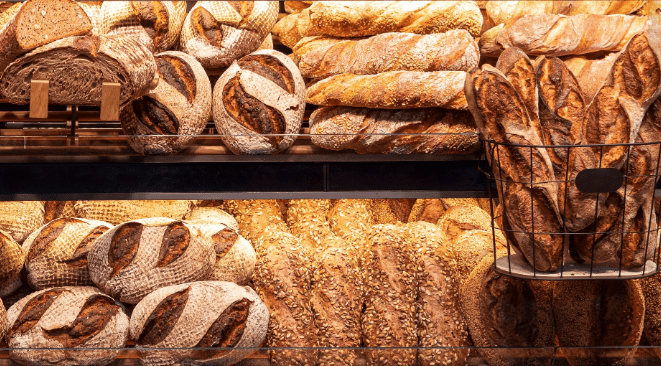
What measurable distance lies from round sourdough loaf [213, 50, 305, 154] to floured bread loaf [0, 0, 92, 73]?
387 mm

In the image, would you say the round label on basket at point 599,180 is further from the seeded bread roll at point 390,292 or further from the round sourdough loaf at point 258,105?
the round sourdough loaf at point 258,105

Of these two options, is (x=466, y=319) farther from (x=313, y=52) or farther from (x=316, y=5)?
(x=316, y=5)

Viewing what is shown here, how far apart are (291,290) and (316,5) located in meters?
0.82

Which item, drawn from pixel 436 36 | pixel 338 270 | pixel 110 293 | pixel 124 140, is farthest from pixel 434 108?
pixel 110 293

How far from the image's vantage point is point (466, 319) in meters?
1.54

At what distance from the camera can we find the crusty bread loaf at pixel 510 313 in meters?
1.47

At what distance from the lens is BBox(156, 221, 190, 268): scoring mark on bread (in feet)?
4.75

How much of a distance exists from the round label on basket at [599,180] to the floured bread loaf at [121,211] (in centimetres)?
111

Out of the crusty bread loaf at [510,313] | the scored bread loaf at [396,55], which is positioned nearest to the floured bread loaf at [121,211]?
the scored bread loaf at [396,55]

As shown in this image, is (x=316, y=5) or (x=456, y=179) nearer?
(x=456, y=179)

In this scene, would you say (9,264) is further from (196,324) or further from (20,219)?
(196,324)

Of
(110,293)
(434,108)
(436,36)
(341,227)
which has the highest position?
(436,36)

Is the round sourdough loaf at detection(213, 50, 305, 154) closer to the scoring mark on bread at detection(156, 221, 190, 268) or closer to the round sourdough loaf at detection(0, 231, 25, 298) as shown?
the scoring mark on bread at detection(156, 221, 190, 268)

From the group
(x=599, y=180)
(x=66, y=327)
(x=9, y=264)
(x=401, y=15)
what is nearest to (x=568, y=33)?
(x=401, y=15)
